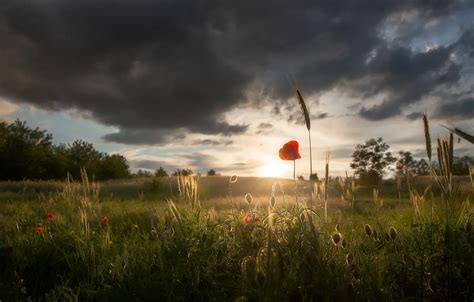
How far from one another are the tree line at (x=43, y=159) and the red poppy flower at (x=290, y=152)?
43276mm

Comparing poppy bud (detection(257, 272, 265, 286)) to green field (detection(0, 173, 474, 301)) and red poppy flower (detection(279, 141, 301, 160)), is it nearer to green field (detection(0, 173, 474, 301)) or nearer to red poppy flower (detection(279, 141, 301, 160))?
green field (detection(0, 173, 474, 301))

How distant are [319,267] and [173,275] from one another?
107 centimetres

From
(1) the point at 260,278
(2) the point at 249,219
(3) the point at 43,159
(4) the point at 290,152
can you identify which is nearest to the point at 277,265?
(1) the point at 260,278

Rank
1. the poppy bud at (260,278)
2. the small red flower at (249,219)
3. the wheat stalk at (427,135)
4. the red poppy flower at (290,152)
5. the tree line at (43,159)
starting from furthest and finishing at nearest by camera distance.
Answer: the tree line at (43,159) < the red poppy flower at (290,152) < the small red flower at (249,219) < the wheat stalk at (427,135) < the poppy bud at (260,278)

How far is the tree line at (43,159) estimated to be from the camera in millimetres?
49250

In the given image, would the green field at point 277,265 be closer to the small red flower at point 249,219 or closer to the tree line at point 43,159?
the small red flower at point 249,219

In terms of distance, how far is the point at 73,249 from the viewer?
484 centimetres

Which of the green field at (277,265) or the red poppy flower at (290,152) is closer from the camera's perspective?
the green field at (277,265)

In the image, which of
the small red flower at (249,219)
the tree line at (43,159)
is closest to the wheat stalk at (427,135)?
the small red flower at (249,219)

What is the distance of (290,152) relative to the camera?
3.93m

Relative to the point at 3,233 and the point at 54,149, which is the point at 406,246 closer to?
the point at 3,233

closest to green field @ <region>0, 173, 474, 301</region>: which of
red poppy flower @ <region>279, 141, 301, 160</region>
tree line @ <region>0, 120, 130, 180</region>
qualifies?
red poppy flower @ <region>279, 141, 301, 160</region>

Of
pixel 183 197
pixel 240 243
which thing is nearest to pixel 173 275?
pixel 240 243

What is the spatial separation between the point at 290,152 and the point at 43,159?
5303 centimetres
